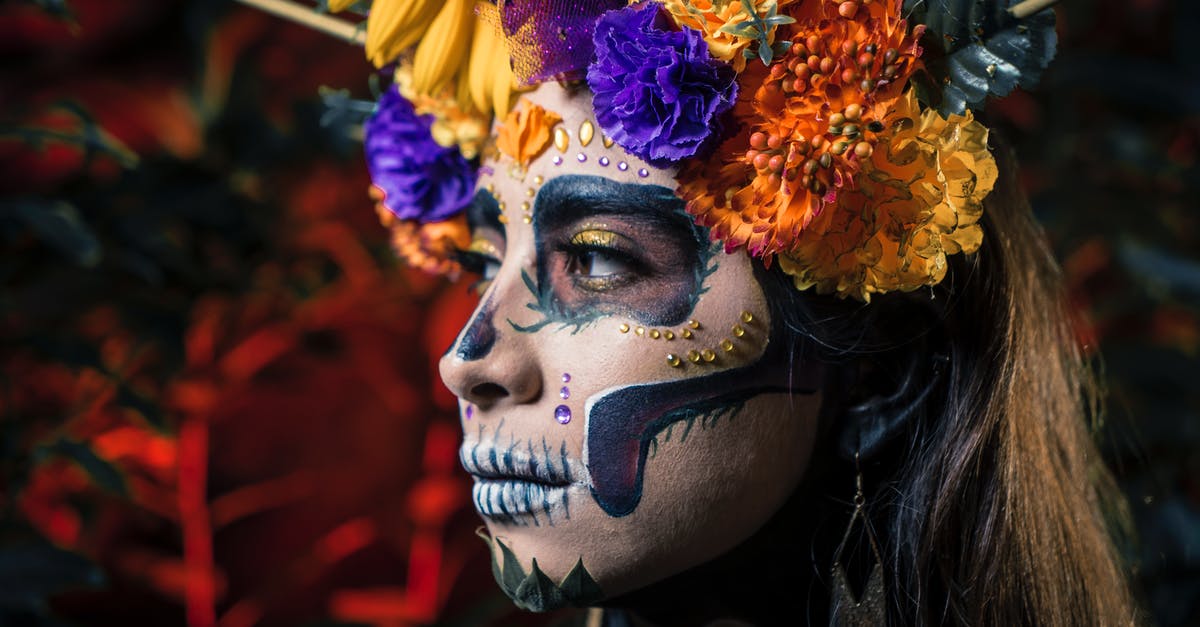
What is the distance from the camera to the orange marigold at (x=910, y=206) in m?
0.97

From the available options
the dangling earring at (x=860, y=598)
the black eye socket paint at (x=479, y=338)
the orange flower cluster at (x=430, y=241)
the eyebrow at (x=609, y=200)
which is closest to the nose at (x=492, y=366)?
the black eye socket paint at (x=479, y=338)

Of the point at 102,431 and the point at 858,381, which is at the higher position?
the point at 858,381

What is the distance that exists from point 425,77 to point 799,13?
0.38 m

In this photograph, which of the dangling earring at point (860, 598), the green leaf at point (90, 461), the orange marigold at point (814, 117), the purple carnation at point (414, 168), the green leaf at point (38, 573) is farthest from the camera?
the green leaf at point (90, 461)

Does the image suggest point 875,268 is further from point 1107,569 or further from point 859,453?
point 1107,569

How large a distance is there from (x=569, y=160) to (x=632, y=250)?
0.10m

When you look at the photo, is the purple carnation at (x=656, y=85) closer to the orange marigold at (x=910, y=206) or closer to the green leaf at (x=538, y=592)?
the orange marigold at (x=910, y=206)

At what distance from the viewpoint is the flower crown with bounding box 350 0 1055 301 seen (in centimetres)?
95

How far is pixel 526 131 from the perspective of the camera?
105 cm

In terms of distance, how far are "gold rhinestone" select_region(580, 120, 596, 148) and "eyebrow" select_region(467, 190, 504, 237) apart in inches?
5.1

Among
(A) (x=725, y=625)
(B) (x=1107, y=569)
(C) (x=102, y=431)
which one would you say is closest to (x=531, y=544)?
(A) (x=725, y=625)

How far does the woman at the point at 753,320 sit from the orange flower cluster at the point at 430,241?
84mm

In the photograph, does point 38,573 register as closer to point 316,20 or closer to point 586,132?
point 316,20

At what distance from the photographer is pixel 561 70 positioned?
103cm
